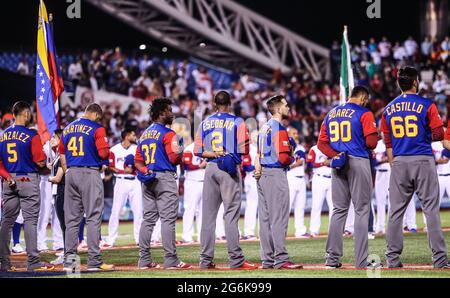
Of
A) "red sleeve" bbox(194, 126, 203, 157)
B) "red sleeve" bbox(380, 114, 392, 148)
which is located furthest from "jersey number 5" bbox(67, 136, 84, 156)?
"red sleeve" bbox(380, 114, 392, 148)

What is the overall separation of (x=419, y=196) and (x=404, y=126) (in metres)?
1.00

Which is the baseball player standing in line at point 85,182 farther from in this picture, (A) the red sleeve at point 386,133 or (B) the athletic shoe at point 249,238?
(B) the athletic shoe at point 249,238

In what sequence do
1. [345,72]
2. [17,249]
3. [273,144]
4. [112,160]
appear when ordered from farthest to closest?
[345,72]
[112,160]
[17,249]
[273,144]

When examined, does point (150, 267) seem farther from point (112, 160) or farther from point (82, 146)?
point (112, 160)

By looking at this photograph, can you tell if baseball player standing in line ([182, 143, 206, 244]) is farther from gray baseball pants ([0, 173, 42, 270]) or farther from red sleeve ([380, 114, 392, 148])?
red sleeve ([380, 114, 392, 148])

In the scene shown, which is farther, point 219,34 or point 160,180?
point 219,34

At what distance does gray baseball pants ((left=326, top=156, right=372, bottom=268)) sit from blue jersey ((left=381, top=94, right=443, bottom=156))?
2.00ft

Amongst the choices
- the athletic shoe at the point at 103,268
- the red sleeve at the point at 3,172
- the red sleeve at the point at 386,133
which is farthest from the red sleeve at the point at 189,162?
the red sleeve at the point at 386,133

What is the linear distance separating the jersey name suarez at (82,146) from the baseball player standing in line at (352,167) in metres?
3.46

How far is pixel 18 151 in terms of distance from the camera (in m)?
13.0

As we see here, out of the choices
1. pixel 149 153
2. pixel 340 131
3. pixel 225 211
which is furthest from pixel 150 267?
pixel 340 131

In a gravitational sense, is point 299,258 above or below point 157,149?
below

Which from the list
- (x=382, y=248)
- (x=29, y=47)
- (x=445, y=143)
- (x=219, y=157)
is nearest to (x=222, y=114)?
(x=219, y=157)

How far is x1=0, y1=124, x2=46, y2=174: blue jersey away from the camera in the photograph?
42.7ft
